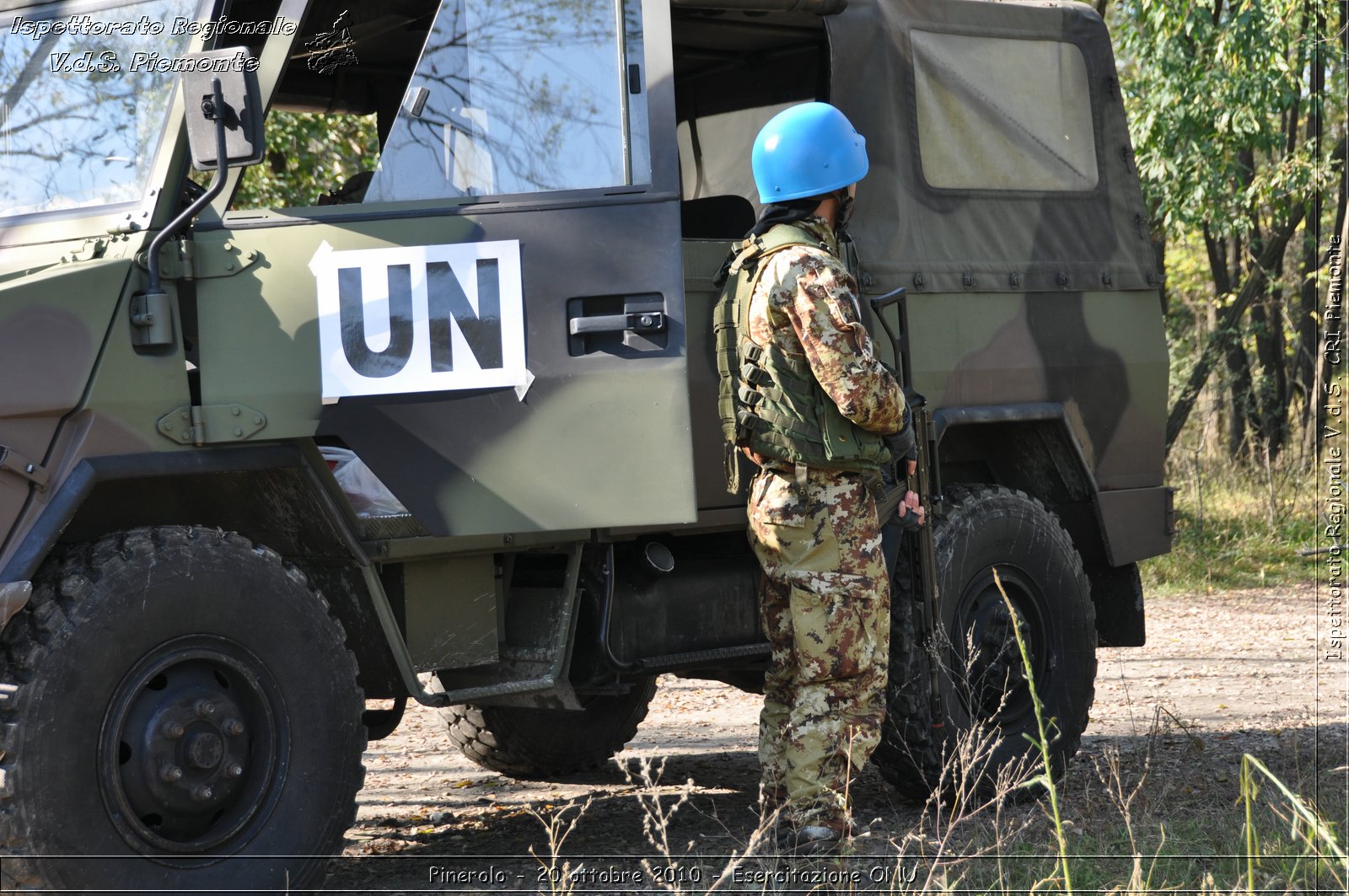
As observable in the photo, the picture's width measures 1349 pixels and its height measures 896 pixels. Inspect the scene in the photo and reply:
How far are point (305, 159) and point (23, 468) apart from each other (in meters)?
5.04

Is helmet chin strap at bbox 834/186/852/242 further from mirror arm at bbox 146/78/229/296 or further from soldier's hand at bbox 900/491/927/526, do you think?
mirror arm at bbox 146/78/229/296

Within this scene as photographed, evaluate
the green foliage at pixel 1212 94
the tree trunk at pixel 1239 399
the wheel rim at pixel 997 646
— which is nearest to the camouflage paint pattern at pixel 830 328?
the wheel rim at pixel 997 646

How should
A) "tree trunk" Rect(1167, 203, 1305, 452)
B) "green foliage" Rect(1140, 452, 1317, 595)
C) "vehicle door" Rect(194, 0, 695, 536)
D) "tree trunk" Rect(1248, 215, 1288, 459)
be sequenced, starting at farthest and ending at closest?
"tree trunk" Rect(1248, 215, 1288, 459)
"tree trunk" Rect(1167, 203, 1305, 452)
"green foliage" Rect(1140, 452, 1317, 595)
"vehicle door" Rect(194, 0, 695, 536)

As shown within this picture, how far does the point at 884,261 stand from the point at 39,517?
2577mm

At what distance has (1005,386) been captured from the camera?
16.1ft

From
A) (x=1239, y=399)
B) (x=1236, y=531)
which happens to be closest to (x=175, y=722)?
(x=1236, y=531)

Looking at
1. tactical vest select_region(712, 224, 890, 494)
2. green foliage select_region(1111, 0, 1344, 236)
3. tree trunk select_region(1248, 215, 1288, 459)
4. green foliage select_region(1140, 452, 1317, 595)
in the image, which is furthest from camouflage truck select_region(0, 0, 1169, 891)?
tree trunk select_region(1248, 215, 1288, 459)

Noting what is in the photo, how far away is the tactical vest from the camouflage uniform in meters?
0.04

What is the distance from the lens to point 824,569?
385cm

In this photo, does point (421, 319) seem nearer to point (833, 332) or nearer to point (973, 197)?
point (833, 332)

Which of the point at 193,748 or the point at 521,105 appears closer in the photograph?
the point at 193,748

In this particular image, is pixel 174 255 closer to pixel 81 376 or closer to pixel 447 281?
pixel 81 376

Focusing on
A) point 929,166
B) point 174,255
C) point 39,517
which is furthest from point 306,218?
point 929,166

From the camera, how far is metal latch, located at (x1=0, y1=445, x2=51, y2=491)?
3.05 m
